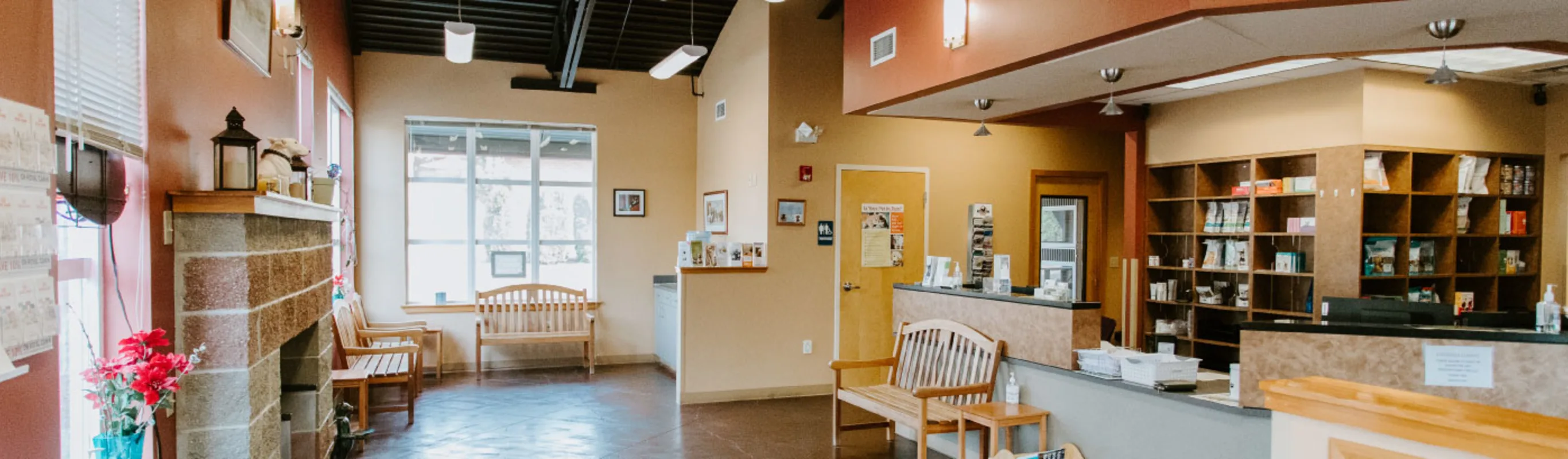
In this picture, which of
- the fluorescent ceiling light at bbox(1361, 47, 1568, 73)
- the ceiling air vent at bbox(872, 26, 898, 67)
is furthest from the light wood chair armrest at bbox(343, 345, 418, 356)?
the fluorescent ceiling light at bbox(1361, 47, 1568, 73)

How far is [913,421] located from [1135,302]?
3.40 meters

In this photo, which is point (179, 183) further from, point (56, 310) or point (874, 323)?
point (874, 323)

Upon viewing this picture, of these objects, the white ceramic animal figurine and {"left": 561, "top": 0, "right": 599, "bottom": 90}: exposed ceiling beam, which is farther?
{"left": 561, "top": 0, "right": 599, "bottom": 90}: exposed ceiling beam

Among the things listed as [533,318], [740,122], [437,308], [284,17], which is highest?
[284,17]

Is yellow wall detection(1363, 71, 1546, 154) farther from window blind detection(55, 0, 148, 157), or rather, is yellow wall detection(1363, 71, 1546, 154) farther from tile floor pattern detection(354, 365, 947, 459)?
window blind detection(55, 0, 148, 157)

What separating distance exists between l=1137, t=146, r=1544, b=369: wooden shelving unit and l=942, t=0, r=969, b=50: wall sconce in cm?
302

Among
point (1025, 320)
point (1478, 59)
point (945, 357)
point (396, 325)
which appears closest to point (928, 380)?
point (945, 357)

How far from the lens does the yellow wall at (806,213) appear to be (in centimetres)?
681

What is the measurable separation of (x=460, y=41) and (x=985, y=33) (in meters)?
3.71

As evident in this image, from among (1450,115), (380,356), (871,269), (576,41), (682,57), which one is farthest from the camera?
(576,41)

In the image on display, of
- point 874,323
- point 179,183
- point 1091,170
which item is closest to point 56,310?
point 179,183

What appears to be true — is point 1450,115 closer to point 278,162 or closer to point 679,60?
point 679,60

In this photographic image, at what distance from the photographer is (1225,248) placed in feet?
22.1

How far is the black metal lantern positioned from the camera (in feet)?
10.6
